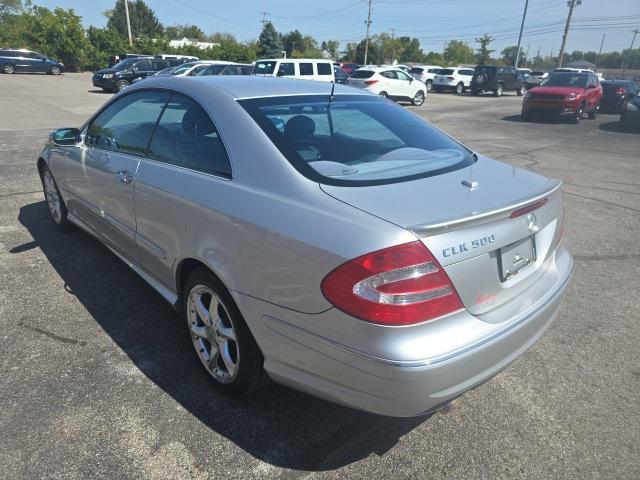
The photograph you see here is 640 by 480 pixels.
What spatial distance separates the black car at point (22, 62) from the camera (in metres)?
30.6

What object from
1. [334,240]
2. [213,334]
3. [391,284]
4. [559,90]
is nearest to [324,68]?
[559,90]

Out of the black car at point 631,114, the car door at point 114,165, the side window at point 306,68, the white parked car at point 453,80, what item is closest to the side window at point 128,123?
the car door at point 114,165

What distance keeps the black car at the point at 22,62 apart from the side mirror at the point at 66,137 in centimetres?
3322

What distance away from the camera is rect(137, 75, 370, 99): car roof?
2.74 m

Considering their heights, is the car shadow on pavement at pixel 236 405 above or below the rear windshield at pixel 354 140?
below

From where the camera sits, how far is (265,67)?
18016 millimetres

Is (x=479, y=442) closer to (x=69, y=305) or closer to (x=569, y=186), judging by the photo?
(x=69, y=305)

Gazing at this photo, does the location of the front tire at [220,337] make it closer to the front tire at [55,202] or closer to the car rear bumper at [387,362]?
the car rear bumper at [387,362]

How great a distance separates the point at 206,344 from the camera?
8.86 feet

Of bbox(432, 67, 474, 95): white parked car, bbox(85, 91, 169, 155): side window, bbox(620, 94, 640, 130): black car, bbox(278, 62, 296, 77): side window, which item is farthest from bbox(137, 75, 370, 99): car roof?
bbox(432, 67, 474, 95): white parked car

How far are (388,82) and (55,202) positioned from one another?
60.3 ft

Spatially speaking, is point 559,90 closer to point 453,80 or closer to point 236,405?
point 453,80

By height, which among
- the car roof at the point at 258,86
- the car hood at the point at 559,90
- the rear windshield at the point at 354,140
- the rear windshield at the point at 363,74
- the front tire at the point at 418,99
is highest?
the car roof at the point at 258,86

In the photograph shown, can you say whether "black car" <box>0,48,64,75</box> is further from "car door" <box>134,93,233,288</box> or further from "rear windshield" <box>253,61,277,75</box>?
"car door" <box>134,93,233,288</box>
